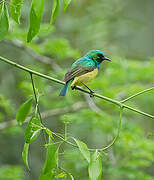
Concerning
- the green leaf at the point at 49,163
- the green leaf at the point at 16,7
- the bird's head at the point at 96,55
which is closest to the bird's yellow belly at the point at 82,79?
the bird's head at the point at 96,55

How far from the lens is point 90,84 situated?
504cm

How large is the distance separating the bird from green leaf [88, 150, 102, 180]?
1350 millimetres

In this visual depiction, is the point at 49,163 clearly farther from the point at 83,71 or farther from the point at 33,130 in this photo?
the point at 83,71

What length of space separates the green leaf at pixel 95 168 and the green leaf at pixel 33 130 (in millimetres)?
269

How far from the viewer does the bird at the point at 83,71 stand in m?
3.14

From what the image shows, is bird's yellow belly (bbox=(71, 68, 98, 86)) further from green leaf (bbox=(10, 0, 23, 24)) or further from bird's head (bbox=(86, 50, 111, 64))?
green leaf (bbox=(10, 0, 23, 24))

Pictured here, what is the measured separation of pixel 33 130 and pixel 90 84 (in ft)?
11.6

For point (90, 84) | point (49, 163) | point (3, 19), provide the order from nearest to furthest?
point (49, 163), point (3, 19), point (90, 84)

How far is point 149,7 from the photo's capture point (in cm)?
924

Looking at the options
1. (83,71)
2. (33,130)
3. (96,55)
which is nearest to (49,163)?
(33,130)

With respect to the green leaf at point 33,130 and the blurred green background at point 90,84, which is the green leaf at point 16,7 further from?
the blurred green background at point 90,84

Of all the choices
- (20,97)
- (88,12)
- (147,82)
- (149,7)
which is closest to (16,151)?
(20,97)

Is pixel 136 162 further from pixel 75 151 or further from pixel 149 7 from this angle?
pixel 149 7

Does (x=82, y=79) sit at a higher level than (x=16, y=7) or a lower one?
higher
